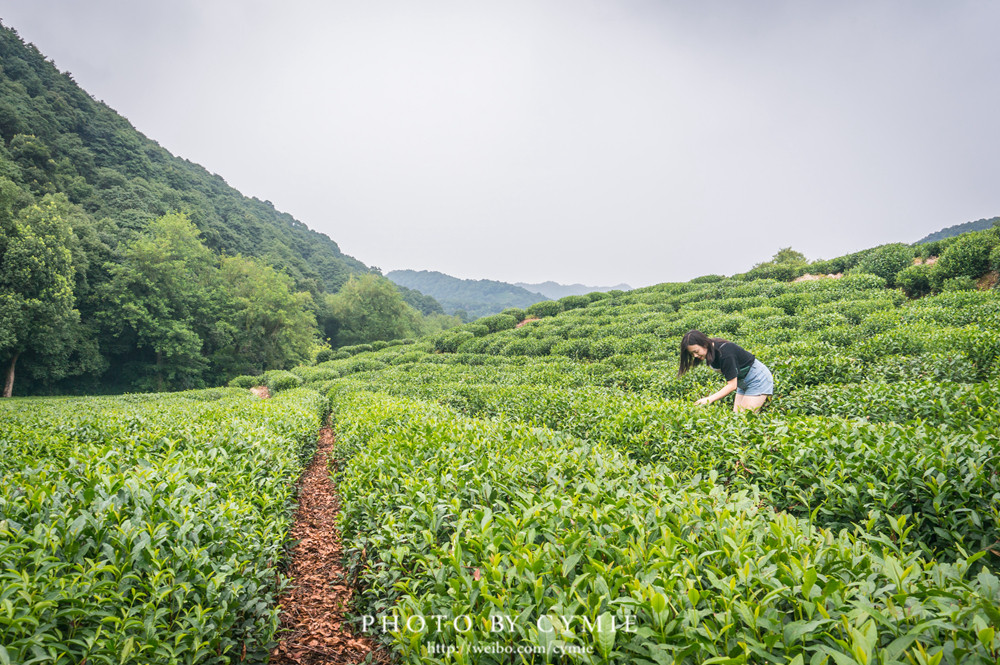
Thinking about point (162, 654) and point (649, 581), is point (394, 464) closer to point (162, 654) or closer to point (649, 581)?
point (162, 654)

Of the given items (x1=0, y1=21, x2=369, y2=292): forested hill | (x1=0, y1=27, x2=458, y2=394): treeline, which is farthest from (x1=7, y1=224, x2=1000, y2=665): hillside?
(x1=0, y1=21, x2=369, y2=292): forested hill

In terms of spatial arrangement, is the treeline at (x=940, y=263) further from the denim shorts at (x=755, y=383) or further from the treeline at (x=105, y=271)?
the treeline at (x=105, y=271)

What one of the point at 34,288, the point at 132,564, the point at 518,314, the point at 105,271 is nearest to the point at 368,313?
the point at 105,271

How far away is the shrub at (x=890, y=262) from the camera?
54.4 ft

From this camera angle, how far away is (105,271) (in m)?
28.0

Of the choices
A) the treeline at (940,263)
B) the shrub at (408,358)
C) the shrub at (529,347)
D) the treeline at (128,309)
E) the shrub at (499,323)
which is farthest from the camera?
the shrub at (499,323)

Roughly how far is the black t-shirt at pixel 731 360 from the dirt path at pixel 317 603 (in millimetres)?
4909

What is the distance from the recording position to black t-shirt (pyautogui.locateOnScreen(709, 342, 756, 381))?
16.7 feet

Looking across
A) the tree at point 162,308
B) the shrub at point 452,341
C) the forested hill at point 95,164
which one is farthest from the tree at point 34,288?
the shrub at point 452,341

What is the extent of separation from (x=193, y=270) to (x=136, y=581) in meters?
40.5

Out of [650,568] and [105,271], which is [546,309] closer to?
[650,568]

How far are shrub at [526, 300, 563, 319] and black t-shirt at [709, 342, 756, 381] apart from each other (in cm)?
2253

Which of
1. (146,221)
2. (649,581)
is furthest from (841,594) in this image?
(146,221)

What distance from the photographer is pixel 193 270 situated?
33.6 meters
